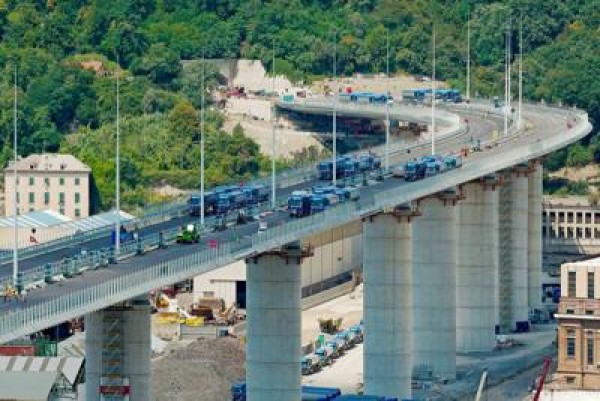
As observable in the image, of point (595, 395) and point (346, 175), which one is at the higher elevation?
point (346, 175)

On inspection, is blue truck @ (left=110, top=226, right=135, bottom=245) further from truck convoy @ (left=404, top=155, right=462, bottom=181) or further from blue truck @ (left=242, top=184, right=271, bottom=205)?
truck convoy @ (left=404, top=155, right=462, bottom=181)

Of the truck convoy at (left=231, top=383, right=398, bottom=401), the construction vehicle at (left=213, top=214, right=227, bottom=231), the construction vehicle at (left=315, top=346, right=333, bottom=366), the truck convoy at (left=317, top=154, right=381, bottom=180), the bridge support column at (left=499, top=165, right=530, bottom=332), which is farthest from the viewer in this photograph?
the bridge support column at (left=499, top=165, right=530, bottom=332)

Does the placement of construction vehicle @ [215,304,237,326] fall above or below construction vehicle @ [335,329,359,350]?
above

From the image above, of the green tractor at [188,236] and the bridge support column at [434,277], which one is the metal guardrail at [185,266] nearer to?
the green tractor at [188,236]

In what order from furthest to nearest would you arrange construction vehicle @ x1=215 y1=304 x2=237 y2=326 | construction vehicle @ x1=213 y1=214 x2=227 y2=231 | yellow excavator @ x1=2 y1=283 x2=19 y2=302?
construction vehicle @ x1=215 y1=304 x2=237 y2=326 < construction vehicle @ x1=213 y1=214 x2=227 y2=231 < yellow excavator @ x1=2 y1=283 x2=19 y2=302

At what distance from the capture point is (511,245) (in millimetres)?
199375

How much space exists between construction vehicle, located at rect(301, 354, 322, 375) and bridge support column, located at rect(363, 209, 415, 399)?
28.0ft

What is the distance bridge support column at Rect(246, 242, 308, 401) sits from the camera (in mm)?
144500

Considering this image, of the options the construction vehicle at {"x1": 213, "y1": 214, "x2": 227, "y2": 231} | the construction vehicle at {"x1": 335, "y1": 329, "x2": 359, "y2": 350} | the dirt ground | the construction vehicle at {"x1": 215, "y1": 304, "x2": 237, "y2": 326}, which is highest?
the construction vehicle at {"x1": 213, "y1": 214, "x2": 227, "y2": 231}

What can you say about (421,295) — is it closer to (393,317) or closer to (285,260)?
(393,317)

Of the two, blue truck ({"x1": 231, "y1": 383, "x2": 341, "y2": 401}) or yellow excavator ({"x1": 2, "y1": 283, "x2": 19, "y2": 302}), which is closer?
yellow excavator ({"x1": 2, "y1": 283, "x2": 19, "y2": 302})

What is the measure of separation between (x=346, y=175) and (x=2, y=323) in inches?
2346

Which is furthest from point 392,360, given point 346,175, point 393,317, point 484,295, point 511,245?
point 511,245

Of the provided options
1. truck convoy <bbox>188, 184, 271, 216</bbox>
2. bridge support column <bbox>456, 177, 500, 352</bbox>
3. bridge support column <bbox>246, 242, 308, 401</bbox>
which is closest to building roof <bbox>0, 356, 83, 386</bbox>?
bridge support column <bbox>246, 242, 308, 401</bbox>
